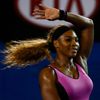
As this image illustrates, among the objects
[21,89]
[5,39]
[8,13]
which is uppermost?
[8,13]

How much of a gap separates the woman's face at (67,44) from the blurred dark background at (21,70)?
1.14 m

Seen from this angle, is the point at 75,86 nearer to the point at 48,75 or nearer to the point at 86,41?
the point at 48,75

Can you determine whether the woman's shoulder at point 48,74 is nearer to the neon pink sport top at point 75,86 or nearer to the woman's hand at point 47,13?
the neon pink sport top at point 75,86

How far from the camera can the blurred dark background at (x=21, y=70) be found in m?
2.72

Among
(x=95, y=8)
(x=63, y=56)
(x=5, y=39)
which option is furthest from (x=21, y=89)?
(x=63, y=56)

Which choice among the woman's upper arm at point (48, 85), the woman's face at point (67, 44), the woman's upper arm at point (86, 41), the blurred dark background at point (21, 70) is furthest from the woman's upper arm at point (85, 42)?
the blurred dark background at point (21, 70)

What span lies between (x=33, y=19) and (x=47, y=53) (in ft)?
3.58

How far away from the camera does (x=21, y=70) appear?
2.76 metres

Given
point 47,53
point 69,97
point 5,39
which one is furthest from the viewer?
point 5,39

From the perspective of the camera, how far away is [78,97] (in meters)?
1.52

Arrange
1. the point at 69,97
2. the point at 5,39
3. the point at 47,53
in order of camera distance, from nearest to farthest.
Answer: the point at 69,97, the point at 47,53, the point at 5,39

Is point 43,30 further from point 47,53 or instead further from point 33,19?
point 47,53

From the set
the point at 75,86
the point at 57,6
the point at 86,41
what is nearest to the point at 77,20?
the point at 86,41

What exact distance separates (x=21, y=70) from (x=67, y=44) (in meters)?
1.23
